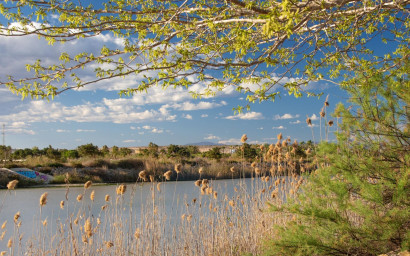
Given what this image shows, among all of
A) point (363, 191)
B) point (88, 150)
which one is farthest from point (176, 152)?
point (363, 191)

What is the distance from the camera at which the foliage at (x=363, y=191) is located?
258 cm

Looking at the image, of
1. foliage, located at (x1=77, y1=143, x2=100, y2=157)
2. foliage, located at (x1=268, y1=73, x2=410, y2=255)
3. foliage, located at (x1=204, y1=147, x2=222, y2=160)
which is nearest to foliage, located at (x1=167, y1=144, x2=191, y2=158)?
foliage, located at (x1=204, y1=147, x2=222, y2=160)

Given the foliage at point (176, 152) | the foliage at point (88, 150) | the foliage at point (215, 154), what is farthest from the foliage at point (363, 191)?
the foliage at point (176, 152)

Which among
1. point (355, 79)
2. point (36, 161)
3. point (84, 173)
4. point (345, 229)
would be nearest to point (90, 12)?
point (355, 79)

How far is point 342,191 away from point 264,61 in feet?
5.34

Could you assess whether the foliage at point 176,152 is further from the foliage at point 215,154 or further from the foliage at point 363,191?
the foliage at point 363,191

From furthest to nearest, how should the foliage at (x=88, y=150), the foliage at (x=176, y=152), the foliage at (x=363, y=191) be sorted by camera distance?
the foliage at (x=176, y=152), the foliage at (x=88, y=150), the foliage at (x=363, y=191)

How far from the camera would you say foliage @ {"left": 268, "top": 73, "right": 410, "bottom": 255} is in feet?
8.46

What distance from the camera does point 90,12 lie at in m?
3.67

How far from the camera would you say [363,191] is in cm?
263

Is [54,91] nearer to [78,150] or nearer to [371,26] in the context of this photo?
[371,26]

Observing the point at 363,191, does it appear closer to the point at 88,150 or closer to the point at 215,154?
the point at 215,154

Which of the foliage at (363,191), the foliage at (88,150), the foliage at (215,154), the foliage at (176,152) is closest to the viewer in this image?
the foliage at (363,191)

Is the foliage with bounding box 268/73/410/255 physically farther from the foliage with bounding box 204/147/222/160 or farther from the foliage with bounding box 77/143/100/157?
the foliage with bounding box 77/143/100/157
